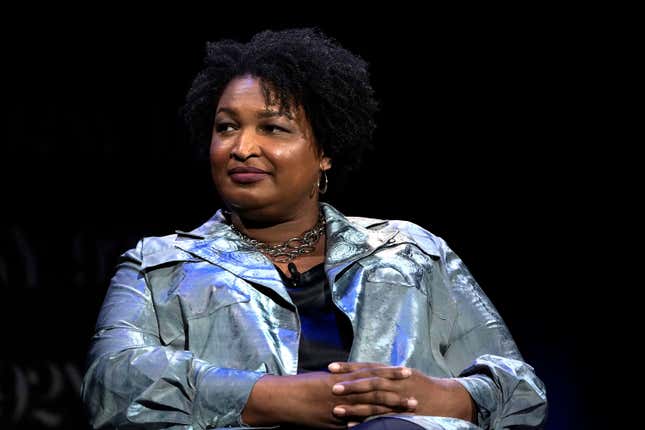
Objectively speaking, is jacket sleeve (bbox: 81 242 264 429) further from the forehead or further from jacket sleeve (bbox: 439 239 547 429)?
the forehead

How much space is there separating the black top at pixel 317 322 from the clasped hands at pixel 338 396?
0.18 meters

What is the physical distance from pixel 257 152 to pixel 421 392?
1.97 feet

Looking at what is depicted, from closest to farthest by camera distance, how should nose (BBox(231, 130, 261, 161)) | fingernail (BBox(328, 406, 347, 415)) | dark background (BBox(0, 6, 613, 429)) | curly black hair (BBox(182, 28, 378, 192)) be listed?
fingernail (BBox(328, 406, 347, 415)) → nose (BBox(231, 130, 261, 161)) → curly black hair (BBox(182, 28, 378, 192)) → dark background (BBox(0, 6, 613, 429))

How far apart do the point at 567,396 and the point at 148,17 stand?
5.80ft

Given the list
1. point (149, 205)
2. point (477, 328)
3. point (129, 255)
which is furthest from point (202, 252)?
point (149, 205)

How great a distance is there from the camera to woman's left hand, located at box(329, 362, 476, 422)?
5.35 ft

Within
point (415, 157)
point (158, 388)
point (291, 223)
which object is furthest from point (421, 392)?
point (415, 157)

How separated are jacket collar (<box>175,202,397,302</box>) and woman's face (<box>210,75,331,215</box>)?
0.08 meters

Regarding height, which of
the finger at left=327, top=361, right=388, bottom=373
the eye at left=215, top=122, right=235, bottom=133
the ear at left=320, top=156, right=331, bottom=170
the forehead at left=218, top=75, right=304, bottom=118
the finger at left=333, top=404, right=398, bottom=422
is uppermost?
the forehead at left=218, top=75, right=304, bottom=118

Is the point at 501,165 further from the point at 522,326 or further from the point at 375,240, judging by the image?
the point at 375,240

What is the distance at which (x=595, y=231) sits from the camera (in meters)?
3.19

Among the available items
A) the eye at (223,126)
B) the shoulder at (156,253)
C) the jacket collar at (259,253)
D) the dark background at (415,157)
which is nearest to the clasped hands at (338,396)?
the jacket collar at (259,253)

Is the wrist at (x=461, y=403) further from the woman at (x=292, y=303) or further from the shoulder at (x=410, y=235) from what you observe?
the shoulder at (x=410, y=235)

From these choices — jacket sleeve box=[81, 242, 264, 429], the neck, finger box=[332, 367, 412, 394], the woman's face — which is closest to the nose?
the woman's face
